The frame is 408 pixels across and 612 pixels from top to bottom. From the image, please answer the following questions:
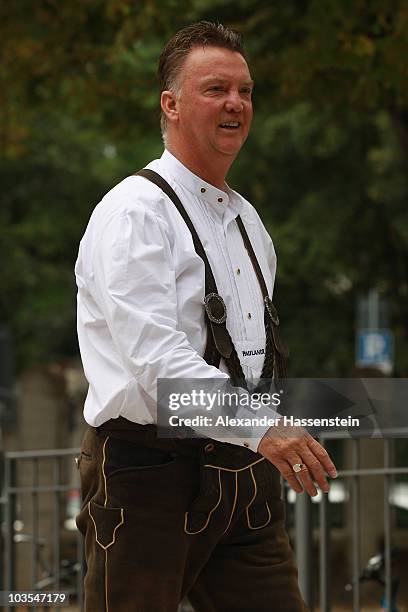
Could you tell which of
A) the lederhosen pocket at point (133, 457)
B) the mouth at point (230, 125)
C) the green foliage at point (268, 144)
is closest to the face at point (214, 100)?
the mouth at point (230, 125)

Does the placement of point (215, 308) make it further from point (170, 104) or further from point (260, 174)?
point (260, 174)

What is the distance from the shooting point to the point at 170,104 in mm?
3367

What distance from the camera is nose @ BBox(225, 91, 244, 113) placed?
3273 millimetres

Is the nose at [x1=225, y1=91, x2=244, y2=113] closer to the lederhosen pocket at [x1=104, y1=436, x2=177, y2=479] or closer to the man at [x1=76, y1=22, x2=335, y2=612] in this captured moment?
the man at [x1=76, y1=22, x2=335, y2=612]

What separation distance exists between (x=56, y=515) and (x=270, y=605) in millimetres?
3289

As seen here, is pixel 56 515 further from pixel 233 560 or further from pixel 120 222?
pixel 120 222

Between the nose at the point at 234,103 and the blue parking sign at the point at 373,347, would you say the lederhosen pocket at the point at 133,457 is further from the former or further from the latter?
the blue parking sign at the point at 373,347

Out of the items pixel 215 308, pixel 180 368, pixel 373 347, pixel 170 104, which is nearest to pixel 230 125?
pixel 170 104

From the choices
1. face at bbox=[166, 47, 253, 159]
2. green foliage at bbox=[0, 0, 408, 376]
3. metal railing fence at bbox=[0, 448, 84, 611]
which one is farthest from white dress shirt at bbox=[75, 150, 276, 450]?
green foliage at bbox=[0, 0, 408, 376]

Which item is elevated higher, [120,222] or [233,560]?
[120,222]

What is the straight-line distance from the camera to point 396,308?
14.2 metres

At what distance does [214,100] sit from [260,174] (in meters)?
13.6

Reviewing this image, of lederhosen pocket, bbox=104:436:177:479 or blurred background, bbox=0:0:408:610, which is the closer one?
lederhosen pocket, bbox=104:436:177:479

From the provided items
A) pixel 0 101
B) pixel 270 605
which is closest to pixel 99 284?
pixel 270 605
